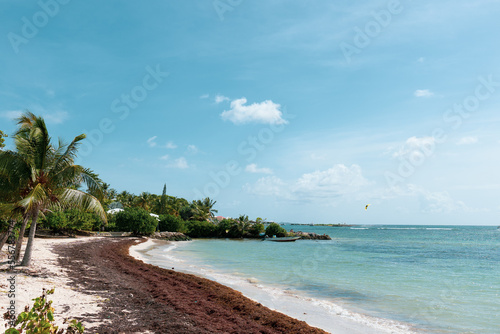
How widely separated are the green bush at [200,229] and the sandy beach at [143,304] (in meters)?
55.7

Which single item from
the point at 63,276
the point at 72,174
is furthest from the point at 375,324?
the point at 72,174

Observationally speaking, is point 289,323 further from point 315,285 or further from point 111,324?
point 315,285

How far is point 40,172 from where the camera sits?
13.4 m

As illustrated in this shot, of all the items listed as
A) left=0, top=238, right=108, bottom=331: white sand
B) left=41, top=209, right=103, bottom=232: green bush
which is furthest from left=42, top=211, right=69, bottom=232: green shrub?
left=0, top=238, right=108, bottom=331: white sand

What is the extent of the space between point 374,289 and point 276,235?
63422 mm

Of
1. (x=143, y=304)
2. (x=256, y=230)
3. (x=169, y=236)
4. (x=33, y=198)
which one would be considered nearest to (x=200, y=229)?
(x=256, y=230)

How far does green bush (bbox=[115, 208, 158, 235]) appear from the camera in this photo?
161 feet

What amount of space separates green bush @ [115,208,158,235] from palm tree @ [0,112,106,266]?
36.4 metres

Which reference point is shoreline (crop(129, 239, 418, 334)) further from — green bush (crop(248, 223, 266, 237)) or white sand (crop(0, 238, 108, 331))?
green bush (crop(248, 223, 266, 237))

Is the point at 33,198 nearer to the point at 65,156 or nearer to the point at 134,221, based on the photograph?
the point at 65,156

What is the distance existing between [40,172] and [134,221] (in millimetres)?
37811

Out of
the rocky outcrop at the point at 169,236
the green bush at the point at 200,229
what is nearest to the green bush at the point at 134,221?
the rocky outcrop at the point at 169,236

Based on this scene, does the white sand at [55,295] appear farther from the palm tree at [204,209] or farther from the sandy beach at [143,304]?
the palm tree at [204,209]

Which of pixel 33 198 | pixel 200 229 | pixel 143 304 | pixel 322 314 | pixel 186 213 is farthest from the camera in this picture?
pixel 186 213
